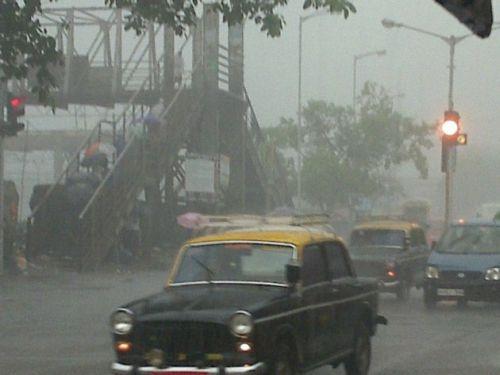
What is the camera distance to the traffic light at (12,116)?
24.3 metres

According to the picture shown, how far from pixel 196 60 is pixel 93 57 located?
214 inches

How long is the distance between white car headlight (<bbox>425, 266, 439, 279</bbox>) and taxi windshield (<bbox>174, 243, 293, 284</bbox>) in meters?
11.4

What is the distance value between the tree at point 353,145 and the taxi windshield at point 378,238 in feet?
109

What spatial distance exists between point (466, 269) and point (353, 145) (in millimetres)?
39796

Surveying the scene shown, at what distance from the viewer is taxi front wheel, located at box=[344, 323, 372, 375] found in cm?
1118

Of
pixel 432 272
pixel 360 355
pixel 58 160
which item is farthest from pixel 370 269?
pixel 58 160

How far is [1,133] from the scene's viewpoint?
24250mm

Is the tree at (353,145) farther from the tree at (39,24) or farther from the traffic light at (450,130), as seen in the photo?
the tree at (39,24)

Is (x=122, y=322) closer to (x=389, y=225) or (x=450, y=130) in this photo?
(x=389, y=225)

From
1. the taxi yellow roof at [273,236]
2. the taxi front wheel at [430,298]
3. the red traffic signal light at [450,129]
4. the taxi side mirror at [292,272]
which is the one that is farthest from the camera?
the red traffic signal light at [450,129]

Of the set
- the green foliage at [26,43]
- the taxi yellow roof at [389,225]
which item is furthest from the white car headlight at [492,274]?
the green foliage at [26,43]

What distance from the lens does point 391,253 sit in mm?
23234

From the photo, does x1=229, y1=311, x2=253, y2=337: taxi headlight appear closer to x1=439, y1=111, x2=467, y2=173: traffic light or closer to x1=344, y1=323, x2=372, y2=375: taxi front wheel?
x1=344, y1=323, x2=372, y2=375: taxi front wheel

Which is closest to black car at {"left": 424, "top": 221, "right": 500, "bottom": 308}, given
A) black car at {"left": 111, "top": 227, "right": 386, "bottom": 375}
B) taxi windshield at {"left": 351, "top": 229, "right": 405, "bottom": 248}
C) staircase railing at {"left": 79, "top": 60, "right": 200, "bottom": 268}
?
taxi windshield at {"left": 351, "top": 229, "right": 405, "bottom": 248}
